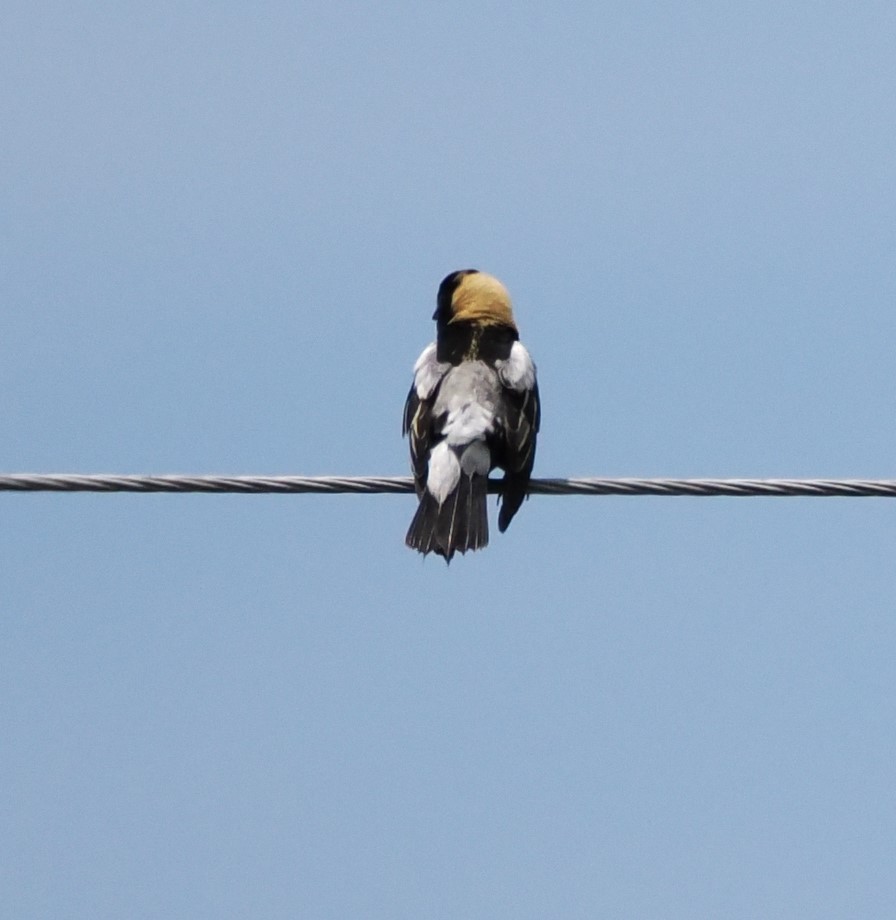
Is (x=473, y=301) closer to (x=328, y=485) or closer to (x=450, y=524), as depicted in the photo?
(x=450, y=524)

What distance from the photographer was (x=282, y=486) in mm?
6281

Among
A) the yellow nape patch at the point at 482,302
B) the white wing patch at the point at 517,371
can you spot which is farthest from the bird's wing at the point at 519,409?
the yellow nape patch at the point at 482,302

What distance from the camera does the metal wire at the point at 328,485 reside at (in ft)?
20.5

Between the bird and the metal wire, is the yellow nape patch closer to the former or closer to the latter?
the bird

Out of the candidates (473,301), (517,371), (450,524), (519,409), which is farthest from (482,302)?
(450,524)

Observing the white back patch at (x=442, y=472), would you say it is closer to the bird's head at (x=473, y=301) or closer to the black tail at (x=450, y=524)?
the black tail at (x=450, y=524)

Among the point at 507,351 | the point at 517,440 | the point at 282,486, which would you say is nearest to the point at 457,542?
the point at 517,440

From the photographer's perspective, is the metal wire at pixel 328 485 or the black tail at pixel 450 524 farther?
the black tail at pixel 450 524

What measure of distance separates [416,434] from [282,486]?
223 cm

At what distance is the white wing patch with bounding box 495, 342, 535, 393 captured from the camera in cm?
867

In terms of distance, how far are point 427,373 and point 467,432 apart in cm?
55

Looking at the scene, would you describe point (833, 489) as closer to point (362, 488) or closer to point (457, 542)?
point (362, 488)

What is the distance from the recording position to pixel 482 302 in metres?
9.50

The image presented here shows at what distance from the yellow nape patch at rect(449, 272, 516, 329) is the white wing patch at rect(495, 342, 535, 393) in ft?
1.31
